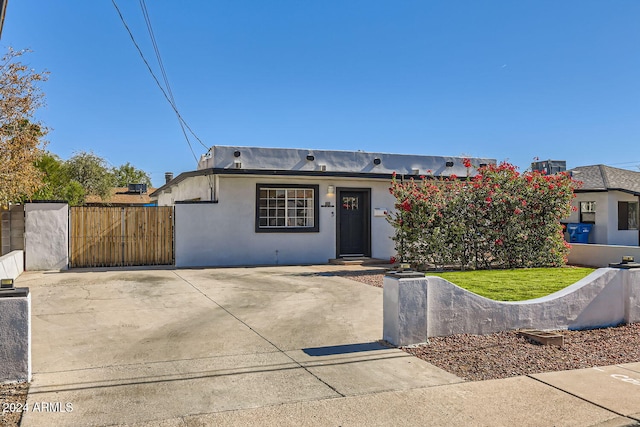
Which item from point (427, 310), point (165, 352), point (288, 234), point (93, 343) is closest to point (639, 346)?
point (427, 310)

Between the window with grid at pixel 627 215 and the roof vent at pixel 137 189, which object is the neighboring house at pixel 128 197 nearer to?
the roof vent at pixel 137 189

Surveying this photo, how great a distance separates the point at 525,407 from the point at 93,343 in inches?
206

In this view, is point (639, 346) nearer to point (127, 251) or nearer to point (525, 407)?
point (525, 407)

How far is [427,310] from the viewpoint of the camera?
6.78 meters

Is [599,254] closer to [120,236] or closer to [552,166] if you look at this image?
[552,166]

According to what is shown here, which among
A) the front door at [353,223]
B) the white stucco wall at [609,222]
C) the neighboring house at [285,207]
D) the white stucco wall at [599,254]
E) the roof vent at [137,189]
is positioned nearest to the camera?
the neighboring house at [285,207]

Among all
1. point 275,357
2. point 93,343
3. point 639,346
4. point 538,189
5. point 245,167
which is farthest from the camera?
point 245,167

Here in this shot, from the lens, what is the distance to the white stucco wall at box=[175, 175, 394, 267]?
15.4m

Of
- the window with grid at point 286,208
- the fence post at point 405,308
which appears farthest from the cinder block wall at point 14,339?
the window with grid at point 286,208

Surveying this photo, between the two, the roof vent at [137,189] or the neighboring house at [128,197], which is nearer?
the neighboring house at [128,197]

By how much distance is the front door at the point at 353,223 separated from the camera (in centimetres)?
1727

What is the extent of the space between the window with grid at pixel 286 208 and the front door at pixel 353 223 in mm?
1037

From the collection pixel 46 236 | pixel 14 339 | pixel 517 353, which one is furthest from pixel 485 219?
pixel 46 236

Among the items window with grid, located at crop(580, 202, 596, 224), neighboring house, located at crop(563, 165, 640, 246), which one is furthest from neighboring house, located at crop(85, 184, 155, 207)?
neighboring house, located at crop(563, 165, 640, 246)
